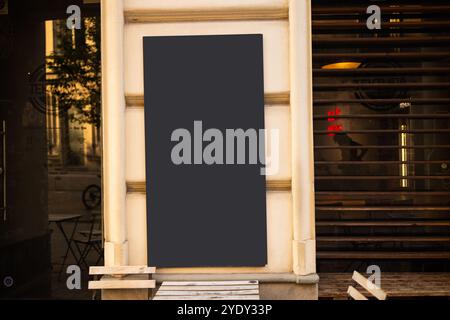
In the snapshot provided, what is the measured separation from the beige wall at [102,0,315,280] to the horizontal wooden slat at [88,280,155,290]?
212mm

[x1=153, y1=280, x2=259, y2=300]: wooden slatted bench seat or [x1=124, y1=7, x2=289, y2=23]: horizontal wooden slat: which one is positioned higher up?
[x1=124, y1=7, x2=289, y2=23]: horizontal wooden slat

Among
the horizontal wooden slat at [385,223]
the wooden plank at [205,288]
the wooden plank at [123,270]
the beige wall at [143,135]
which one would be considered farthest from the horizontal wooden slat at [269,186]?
the wooden plank at [205,288]

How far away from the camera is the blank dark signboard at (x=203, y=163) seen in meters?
4.82

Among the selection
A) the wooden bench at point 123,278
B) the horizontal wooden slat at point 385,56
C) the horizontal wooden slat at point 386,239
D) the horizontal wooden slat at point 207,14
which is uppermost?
the horizontal wooden slat at point 207,14

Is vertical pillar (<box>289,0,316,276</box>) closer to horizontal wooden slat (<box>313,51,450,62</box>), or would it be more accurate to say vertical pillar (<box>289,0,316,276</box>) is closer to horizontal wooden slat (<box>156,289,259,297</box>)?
horizontal wooden slat (<box>156,289,259,297</box>)

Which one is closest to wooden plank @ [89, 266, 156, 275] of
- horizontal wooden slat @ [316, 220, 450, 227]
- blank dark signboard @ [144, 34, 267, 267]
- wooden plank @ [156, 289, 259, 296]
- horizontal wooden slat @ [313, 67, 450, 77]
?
blank dark signboard @ [144, 34, 267, 267]

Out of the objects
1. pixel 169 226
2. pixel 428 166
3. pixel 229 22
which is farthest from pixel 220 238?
pixel 428 166

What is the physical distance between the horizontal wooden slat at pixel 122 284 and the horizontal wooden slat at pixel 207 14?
242 centimetres

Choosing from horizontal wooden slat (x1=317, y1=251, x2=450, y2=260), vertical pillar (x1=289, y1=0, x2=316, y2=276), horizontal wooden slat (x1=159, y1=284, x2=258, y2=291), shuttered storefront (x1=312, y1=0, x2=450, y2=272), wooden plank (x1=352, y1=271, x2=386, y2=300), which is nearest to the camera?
wooden plank (x1=352, y1=271, x2=386, y2=300)

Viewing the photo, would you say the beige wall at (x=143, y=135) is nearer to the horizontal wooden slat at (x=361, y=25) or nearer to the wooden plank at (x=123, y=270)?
the wooden plank at (x=123, y=270)

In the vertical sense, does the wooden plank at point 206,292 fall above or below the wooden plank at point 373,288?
below

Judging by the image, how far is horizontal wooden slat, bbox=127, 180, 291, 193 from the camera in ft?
15.9
